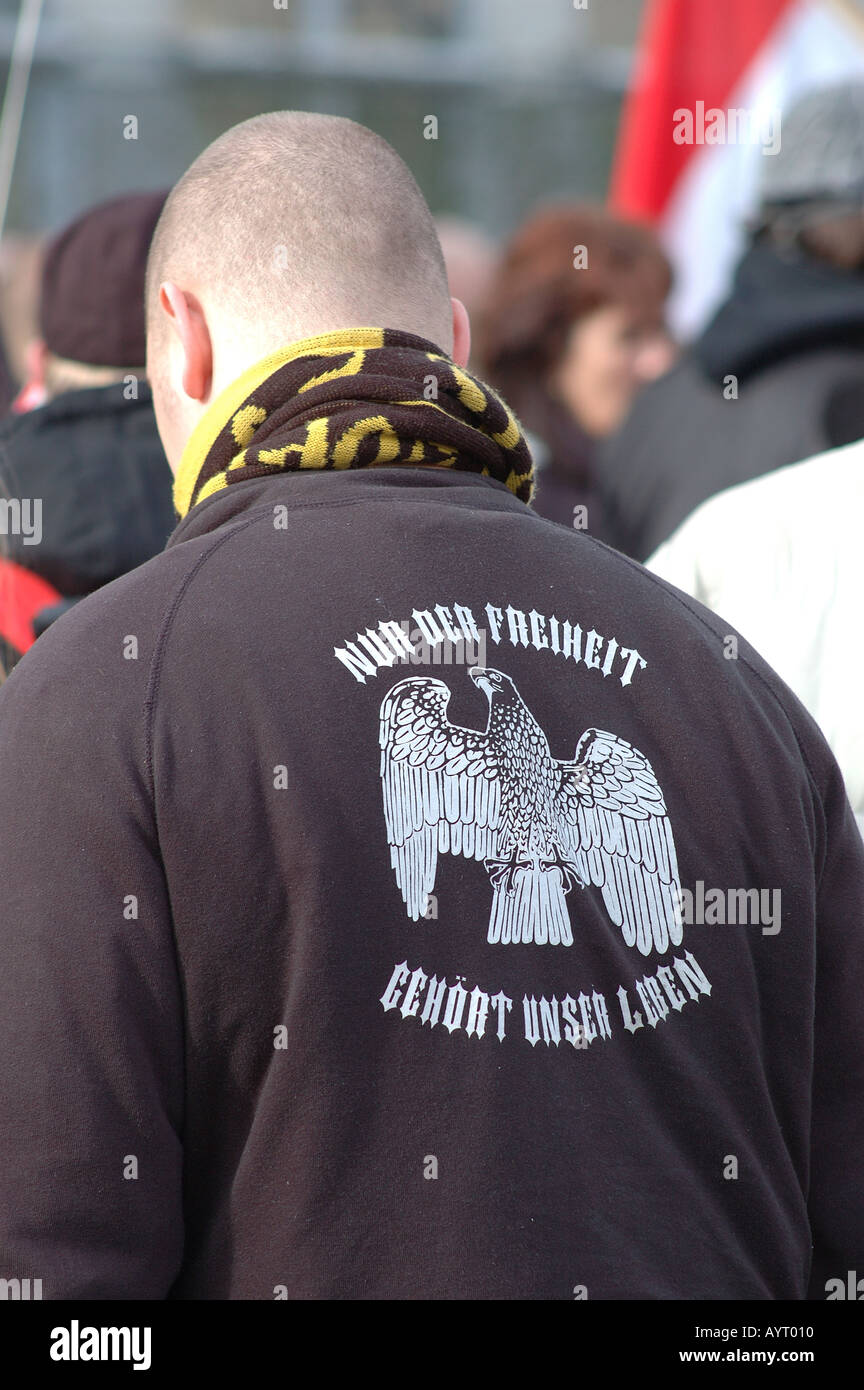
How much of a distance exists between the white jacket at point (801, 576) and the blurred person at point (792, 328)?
2.18 feet

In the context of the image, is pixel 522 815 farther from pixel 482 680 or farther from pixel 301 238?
pixel 301 238

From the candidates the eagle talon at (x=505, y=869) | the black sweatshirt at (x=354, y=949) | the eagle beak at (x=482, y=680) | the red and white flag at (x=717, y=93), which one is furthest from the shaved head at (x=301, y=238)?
the red and white flag at (x=717, y=93)

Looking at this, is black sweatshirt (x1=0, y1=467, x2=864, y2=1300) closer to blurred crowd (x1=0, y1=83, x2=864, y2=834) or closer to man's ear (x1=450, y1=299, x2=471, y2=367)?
man's ear (x1=450, y1=299, x2=471, y2=367)

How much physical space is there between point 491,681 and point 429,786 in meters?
0.10

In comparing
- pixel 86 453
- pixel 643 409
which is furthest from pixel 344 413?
pixel 643 409

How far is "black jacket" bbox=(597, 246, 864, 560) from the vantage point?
2.59 meters

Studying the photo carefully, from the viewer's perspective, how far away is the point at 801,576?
1.88 m

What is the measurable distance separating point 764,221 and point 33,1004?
6.73 ft

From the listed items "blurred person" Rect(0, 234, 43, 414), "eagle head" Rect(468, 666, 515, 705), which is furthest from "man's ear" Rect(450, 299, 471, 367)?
"blurred person" Rect(0, 234, 43, 414)

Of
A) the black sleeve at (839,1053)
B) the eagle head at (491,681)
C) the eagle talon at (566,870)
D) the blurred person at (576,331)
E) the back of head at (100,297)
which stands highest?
the blurred person at (576,331)

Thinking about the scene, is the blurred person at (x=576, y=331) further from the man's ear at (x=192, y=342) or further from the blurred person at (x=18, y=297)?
the man's ear at (x=192, y=342)

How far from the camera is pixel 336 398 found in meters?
1.34

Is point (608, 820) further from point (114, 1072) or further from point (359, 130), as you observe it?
point (359, 130)

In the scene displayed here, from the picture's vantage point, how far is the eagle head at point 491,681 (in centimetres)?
130
